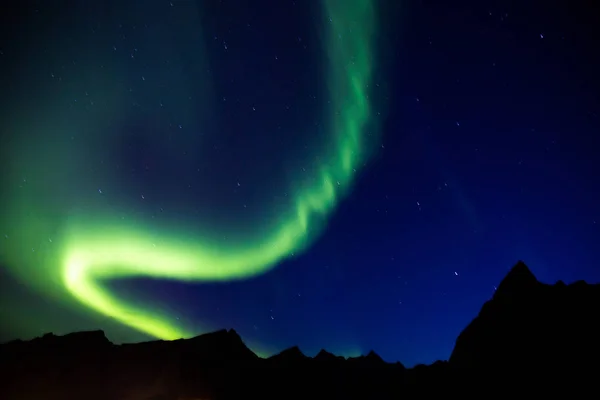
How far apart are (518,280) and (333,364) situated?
30.0m

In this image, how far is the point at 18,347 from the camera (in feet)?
198

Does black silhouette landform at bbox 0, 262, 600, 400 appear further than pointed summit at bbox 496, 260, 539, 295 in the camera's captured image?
No

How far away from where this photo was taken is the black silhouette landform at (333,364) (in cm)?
3356

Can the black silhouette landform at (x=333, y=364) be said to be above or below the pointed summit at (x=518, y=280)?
below

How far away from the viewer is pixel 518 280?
43.4 meters

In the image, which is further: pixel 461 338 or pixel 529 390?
pixel 461 338

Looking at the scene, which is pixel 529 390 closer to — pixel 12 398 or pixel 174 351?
pixel 174 351

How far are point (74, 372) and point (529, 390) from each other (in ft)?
208

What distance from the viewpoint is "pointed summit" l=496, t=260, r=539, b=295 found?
42250 millimetres

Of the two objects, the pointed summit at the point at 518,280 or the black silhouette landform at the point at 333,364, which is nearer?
the black silhouette landform at the point at 333,364

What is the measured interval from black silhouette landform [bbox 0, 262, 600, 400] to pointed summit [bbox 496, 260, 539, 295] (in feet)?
0.39

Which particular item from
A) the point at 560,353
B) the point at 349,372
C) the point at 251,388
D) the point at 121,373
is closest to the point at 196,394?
the point at 251,388

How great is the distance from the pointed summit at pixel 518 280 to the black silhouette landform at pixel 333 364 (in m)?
0.12

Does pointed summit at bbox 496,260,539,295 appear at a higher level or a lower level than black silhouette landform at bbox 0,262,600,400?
higher
